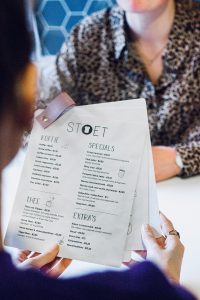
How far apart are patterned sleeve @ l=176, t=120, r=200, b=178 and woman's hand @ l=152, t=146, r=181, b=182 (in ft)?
0.06

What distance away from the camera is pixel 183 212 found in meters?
1.03

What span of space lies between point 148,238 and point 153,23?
0.77 m

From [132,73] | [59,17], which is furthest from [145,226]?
[59,17]

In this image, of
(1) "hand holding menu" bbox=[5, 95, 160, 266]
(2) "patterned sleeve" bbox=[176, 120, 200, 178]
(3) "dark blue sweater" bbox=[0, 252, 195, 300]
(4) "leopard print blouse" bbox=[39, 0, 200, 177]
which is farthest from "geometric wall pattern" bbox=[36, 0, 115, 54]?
(3) "dark blue sweater" bbox=[0, 252, 195, 300]

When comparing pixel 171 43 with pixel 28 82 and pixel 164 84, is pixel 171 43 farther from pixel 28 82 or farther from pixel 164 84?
pixel 28 82

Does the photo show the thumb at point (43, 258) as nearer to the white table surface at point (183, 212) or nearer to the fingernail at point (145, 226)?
the white table surface at point (183, 212)

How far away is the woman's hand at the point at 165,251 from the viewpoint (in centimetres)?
73

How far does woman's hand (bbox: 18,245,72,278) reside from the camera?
0.78 m

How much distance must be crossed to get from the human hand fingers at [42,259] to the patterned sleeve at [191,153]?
19.2 inches

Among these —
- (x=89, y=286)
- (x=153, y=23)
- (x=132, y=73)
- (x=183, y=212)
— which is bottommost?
(x=183, y=212)

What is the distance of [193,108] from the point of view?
1.32 m

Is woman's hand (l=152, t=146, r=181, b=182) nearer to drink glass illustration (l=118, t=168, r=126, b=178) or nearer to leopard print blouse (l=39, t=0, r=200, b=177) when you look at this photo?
leopard print blouse (l=39, t=0, r=200, b=177)

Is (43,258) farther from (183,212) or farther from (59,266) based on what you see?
(183,212)

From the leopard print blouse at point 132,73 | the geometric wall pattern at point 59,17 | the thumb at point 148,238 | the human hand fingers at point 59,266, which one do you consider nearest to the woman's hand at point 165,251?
the thumb at point 148,238
